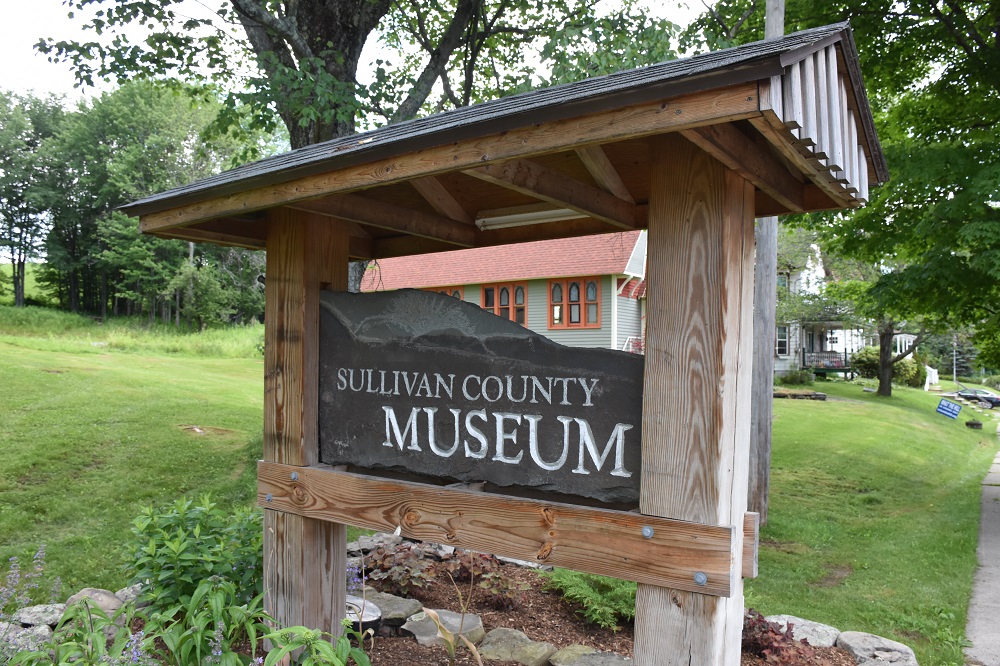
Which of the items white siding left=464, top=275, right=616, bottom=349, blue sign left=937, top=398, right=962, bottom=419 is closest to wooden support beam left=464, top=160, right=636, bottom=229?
white siding left=464, top=275, right=616, bottom=349

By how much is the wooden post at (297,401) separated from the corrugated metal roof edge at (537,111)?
1.38ft

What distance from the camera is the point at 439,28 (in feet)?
41.0

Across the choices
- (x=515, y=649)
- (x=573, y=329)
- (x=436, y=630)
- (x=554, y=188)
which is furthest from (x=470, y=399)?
(x=573, y=329)

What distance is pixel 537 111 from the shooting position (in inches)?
78.7

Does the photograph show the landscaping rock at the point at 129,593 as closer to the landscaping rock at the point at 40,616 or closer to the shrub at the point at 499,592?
the landscaping rock at the point at 40,616

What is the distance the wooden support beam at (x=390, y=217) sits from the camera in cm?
315

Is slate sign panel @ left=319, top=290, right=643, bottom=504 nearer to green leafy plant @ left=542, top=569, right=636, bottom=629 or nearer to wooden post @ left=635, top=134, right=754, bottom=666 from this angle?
wooden post @ left=635, top=134, right=754, bottom=666

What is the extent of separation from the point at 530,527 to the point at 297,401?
1.36 meters

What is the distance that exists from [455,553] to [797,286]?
3454 centimetres

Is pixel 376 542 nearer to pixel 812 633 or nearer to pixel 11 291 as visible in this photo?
pixel 812 633

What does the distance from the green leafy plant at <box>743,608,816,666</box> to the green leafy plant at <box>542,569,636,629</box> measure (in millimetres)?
694

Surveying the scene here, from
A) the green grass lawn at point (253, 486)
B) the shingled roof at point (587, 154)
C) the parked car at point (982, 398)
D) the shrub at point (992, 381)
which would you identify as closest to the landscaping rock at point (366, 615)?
the green grass lawn at point (253, 486)

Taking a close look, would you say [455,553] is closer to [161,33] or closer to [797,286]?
[161,33]

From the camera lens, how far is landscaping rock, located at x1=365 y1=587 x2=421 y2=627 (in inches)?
155
